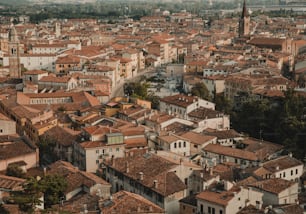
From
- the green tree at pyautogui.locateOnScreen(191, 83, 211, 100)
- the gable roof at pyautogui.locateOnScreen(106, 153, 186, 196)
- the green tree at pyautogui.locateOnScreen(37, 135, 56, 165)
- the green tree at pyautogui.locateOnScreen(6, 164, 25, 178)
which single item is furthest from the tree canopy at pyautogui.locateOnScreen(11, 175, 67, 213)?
the green tree at pyautogui.locateOnScreen(191, 83, 211, 100)

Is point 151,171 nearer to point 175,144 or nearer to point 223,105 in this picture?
point 175,144

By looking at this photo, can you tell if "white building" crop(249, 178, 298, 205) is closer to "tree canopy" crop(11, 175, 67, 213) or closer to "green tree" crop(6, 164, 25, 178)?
"tree canopy" crop(11, 175, 67, 213)

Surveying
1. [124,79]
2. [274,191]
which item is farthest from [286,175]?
[124,79]

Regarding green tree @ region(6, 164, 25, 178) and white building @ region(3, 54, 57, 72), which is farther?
white building @ region(3, 54, 57, 72)

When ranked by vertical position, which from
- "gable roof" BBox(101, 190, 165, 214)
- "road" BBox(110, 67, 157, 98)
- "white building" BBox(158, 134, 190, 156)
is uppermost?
"gable roof" BBox(101, 190, 165, 214)

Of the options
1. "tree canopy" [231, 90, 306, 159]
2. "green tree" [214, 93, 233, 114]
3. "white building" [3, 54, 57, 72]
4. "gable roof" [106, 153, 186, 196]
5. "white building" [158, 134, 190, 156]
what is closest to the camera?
"gable roof" [106, 153, 186, 196]

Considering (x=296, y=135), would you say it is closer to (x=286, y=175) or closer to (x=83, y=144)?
(x=286, y=175)

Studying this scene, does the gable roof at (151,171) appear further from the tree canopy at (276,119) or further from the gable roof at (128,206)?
the tree canopy at (276,119)

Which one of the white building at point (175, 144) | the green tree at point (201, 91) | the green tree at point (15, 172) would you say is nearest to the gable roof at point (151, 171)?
the white building at point (175, 144)

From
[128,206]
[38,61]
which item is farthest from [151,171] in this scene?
[38,61]

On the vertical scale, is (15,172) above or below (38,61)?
below
